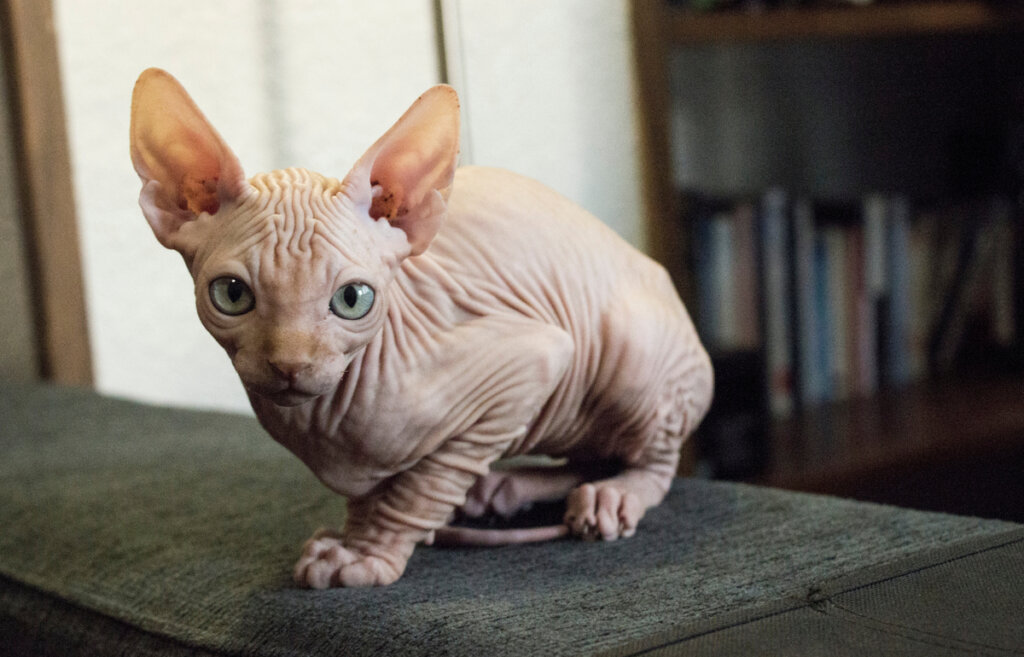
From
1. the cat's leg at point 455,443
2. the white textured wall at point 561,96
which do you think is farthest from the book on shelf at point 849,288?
the cat's leg at point 455,443

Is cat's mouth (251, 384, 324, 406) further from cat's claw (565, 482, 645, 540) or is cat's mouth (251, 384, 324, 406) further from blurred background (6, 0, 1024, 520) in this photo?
blurred background (6, 0, 1024, 520)

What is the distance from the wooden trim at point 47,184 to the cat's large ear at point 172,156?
3.57 feet

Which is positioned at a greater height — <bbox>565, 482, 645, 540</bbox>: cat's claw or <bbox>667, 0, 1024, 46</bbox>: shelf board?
<bbox>667, 0, 1024, 46</bbox>: shelf board

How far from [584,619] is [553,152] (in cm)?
95

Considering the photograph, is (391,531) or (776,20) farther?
(776,20)

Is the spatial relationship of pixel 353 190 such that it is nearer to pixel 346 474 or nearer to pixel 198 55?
pixel 346 474

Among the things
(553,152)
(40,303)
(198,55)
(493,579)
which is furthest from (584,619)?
(40,303)

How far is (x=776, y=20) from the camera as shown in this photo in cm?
166

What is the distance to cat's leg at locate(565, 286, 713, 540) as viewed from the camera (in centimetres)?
81

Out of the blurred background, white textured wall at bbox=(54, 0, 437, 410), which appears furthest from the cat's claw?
white textured wall at bbox=(54, 0, 437, 410)

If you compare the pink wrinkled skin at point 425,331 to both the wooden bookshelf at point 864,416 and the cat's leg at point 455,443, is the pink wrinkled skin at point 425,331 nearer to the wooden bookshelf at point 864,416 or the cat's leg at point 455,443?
the cat's leg at point 455,443

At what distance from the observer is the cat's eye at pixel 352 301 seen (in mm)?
626

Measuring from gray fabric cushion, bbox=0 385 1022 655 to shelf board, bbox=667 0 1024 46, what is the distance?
0.88 meters

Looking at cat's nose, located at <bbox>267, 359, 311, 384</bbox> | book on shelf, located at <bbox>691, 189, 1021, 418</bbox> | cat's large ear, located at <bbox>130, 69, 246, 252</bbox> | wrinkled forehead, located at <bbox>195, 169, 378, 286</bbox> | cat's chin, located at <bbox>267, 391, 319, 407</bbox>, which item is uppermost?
cat's large ear, located at <bbox>130, 69, 246, 252</bbox>
